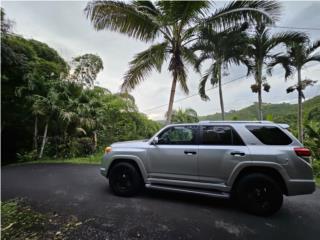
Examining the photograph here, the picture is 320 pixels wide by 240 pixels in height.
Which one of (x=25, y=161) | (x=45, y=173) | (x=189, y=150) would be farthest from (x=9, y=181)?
(x=189, y=150)

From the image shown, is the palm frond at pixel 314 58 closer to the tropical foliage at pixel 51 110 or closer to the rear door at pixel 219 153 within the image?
the rear door at pixel 219 153

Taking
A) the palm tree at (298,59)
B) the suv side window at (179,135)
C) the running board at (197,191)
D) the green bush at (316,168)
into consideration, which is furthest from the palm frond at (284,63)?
the running board at (197,191)

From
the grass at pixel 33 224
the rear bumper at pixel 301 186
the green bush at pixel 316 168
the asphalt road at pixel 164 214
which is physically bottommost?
the grass at pixel 33 224

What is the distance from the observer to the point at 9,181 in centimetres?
562

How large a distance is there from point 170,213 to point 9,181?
503 cm

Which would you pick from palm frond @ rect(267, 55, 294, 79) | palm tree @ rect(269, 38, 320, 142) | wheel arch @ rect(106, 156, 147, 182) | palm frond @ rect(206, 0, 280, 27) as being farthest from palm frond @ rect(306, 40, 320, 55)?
wheel arch @ rect(106, 156, 147, 182)

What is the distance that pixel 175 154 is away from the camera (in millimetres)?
3910

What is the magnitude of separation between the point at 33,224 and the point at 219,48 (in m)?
7.84

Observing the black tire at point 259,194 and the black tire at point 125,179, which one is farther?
the black tire at point 125,179

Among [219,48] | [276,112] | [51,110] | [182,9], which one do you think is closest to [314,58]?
[219,48]

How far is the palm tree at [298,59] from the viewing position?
830 centimetres

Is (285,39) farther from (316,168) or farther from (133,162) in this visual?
(133,162)

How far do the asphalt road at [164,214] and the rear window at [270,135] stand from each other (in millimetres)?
1295

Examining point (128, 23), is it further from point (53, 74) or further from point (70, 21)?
point (53, 74)
